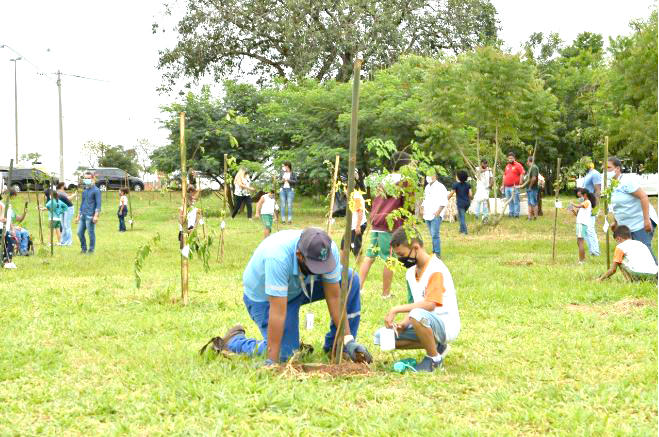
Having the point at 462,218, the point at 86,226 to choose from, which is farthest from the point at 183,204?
the point at 462,218

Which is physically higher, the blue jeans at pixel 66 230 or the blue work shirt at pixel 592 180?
the blue work shirt at pixel 592 180

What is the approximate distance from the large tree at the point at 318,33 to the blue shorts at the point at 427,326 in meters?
27.5

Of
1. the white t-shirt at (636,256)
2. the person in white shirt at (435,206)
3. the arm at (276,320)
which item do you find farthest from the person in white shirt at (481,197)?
the arm at (276,320)

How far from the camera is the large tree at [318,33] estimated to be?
33.8 meters

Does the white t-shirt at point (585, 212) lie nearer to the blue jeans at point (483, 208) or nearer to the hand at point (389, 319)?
the hand at point (389, 319)

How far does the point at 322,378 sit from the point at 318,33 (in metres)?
29.1

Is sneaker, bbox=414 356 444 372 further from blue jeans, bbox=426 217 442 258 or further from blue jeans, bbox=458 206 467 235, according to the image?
blue jeans, bbox=458 206 467 235

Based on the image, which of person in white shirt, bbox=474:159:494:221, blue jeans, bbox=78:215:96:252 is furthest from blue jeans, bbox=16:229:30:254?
person in white shirt, bbox=474:159:494:221

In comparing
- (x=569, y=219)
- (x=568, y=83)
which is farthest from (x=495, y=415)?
(x=568, y=83)

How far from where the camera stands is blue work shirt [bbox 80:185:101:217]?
16531 mm

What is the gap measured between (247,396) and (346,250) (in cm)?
124

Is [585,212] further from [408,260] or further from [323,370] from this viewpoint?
[323,370]

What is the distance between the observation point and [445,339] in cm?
623

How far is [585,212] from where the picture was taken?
13.2 metres
